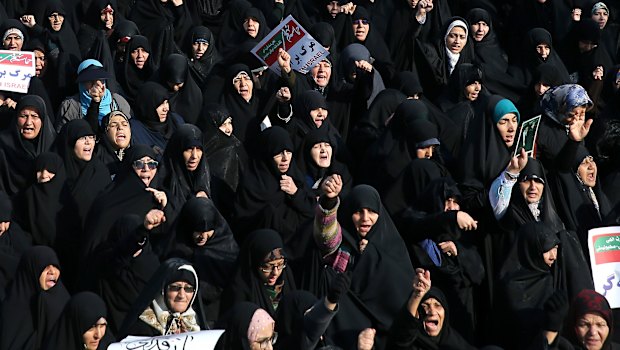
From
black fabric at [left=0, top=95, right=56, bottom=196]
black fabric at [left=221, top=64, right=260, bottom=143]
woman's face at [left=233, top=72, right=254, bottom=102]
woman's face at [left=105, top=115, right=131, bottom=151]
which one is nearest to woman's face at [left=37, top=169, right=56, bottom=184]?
black fabric at [left=0, top=95, right=56, bottom=196]

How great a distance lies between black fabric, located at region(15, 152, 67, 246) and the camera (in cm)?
1171

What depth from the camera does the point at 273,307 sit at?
10234 millimetres

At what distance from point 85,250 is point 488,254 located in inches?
94.0

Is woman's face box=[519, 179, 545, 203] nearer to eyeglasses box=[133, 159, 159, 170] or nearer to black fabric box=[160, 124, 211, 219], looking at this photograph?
black fabric box=[160, 124, 211, 219]

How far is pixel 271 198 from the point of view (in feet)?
38.3

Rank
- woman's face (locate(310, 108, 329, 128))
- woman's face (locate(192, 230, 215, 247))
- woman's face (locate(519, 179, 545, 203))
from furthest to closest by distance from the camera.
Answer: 1. woman's face (locate(310, 108, 329, 128))
2. woman's face (locate(519, 179, 545, 203))
3. woman's face (locate(192, 230, 215, 247))

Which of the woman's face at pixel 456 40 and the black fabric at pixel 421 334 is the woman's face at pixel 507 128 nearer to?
the black fabric at pixel 421 334

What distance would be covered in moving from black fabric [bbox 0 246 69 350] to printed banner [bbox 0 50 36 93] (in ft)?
9.75

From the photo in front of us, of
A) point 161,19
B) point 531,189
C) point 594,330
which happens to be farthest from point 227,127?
point 594,330

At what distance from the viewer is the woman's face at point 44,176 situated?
11.9 m

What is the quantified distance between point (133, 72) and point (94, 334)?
4661mm

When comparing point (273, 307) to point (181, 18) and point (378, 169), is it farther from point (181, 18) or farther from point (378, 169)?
point (181, 18)

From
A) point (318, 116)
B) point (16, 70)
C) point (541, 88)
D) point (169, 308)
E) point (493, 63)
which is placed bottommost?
point (493, 63)

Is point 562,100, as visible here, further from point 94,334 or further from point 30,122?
point 94,334
